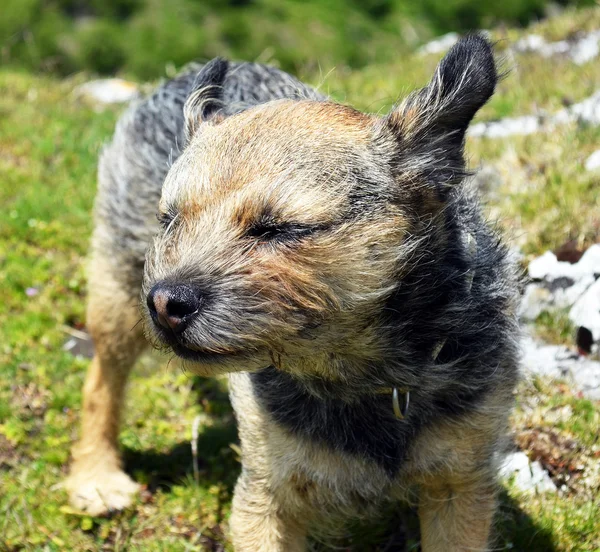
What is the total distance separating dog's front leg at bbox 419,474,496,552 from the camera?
3.20 metres

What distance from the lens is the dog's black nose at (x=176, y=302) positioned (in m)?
2.53

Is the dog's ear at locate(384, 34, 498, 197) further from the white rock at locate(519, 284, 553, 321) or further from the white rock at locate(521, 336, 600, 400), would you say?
the white rock at locate(519, 284, 553, 321)

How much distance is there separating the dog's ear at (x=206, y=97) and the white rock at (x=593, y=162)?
3066mm

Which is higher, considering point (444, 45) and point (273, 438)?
point (273, 438)

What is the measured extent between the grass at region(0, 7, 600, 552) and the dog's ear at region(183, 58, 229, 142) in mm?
981

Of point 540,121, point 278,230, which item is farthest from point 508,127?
point 278,230

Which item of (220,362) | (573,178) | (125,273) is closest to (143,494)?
(125,273)

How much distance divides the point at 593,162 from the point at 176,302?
160 inches

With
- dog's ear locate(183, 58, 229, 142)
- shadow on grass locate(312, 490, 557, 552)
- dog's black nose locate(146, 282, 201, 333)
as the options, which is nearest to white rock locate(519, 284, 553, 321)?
shadow on grass locate(312, 490, 557, 552)

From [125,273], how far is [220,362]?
81.6 inches

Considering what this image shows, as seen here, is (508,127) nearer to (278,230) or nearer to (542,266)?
(542,266)

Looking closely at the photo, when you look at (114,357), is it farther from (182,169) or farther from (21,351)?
(182,169)

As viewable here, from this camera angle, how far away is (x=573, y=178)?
5.57 m

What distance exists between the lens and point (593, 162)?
5.68 meters
